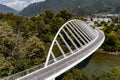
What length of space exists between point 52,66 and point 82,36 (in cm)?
2504

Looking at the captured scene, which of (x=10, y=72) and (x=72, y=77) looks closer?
(x=72, y=77)

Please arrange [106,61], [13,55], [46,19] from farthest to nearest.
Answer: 1. [46,19]
2. [106,61]
3. [13,55]

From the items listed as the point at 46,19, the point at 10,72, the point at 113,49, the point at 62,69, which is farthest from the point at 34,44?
the point at 46,19

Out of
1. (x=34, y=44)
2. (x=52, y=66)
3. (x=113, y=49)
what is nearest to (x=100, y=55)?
(x=113, y=49)

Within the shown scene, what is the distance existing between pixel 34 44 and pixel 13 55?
4113 millimetres

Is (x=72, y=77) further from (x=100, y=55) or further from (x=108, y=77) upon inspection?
(x=100, y=55)

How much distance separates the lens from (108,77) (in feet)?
105

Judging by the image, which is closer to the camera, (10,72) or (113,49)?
(10,72)

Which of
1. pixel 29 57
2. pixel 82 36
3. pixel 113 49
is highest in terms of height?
pixel 29 57

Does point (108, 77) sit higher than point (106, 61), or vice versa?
point (108, 77)

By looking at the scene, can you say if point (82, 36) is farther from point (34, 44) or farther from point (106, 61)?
point (34, 44)

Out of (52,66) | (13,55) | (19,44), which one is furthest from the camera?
(19,44)

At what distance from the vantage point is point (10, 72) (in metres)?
35.7

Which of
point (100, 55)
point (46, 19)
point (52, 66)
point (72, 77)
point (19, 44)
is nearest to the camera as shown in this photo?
point (72, 77)
